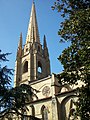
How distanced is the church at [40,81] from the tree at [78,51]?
560cm

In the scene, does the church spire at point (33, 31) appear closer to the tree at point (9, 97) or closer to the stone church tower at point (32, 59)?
the stone church tower at point (32, 59)

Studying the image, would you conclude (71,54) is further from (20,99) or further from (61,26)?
(20,99)

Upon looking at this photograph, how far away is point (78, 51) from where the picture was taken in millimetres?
11609

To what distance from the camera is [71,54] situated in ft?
39.9

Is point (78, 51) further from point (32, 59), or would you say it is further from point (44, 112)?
point (32, 59)

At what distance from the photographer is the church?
83.9ft

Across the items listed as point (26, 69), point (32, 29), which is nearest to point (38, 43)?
point (32, 29)

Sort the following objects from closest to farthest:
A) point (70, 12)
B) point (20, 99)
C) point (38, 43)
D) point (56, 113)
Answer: point (70, 12) → point (20, 99) → point (56, 113) → point (38, 43)

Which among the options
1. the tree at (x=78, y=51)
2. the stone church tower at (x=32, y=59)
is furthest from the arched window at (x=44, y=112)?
the tree at (x=78, y=51)

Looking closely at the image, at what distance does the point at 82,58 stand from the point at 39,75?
30.3 meters

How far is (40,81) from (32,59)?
10879mm

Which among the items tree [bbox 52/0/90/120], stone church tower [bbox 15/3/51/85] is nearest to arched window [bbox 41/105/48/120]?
stone church tower [bbox 15/3/51/85]

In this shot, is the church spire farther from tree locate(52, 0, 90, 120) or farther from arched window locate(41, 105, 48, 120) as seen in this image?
tree locate(52, 0, 90, 120)

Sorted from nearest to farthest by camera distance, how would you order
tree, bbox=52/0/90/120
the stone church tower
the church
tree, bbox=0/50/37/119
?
1. tree, bbox=52/0/90/120
2. tree, bbox=0/50/37/119
3. the church
4. the stone church tower
